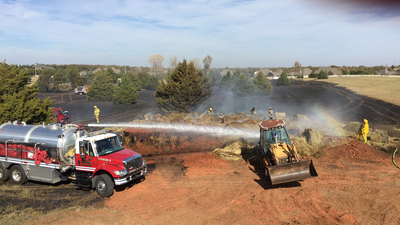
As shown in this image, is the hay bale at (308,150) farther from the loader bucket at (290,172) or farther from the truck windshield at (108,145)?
the truck windshield at (108,145)

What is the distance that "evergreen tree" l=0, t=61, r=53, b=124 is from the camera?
20078mm

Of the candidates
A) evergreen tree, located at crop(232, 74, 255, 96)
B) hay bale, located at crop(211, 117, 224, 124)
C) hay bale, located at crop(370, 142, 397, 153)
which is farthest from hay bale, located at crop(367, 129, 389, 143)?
evergreen tree, located at crop(232, 74, 255, 96)

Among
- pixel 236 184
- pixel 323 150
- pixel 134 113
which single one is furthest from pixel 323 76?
pixel 236 184

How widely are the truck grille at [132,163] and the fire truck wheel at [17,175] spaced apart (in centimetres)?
676

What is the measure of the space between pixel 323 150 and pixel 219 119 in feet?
48.6

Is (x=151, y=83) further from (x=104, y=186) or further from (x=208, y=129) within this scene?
(x=104, y=186)

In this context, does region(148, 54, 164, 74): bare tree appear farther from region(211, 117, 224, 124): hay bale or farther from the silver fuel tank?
the silver fuel tank

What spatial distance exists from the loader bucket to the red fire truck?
650 cm

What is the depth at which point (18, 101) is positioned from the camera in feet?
68.5

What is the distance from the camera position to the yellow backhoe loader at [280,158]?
475 inches

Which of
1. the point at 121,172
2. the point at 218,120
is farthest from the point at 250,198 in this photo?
the point at 218,120

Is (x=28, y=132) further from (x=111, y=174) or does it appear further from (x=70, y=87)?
(x=70, y=87)

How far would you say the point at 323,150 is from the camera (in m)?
18.1

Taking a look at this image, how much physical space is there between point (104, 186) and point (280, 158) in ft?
28.3
